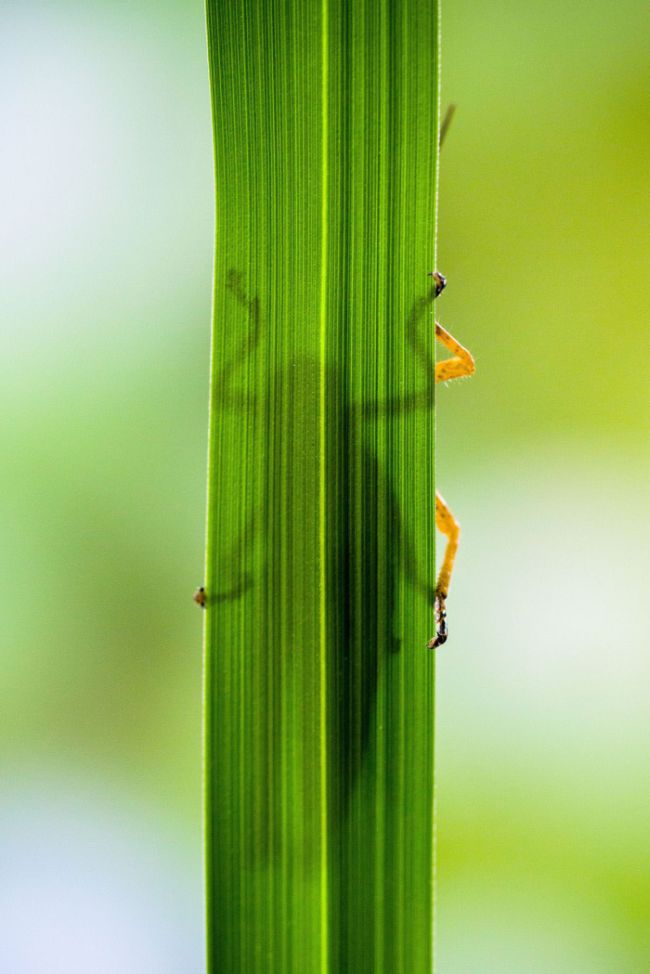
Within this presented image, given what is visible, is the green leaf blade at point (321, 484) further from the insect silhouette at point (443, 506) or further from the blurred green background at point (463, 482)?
the blurred green background at point (463, 482)

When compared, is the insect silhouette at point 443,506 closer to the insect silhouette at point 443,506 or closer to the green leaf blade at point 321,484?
the insect silhouette at point 443,506

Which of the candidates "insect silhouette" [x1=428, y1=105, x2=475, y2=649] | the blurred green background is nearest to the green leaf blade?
"insect silhouette" [x1=428, y1=105, x2=475, y2=649]

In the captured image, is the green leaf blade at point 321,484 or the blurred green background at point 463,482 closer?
the green leaf blade at point 321,484

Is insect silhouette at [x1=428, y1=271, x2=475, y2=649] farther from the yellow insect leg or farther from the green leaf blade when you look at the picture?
the green leaf blade

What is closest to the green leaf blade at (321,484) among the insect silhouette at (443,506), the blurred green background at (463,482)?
the insect silhouette at (443,506)

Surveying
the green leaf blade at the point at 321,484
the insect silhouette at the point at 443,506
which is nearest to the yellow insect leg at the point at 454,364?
the insect silhouette at the point at 443,506

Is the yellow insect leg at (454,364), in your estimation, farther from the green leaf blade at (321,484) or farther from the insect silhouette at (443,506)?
the green leaf blade at (321,484)

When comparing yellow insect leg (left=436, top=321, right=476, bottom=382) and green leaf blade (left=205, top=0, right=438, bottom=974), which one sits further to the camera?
yellow insect leg (left=436, top=321, right=476, bottom=382)

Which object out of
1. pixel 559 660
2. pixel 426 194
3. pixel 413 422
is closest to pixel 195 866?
pixel 559 660

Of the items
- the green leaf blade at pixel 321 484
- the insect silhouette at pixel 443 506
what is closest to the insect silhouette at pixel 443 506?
the insect silhouette at pixel 443 506

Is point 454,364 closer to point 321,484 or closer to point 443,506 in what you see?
point 443,506

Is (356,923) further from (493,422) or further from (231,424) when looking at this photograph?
(493,422)

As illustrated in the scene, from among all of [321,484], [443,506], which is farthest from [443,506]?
[321,484]
